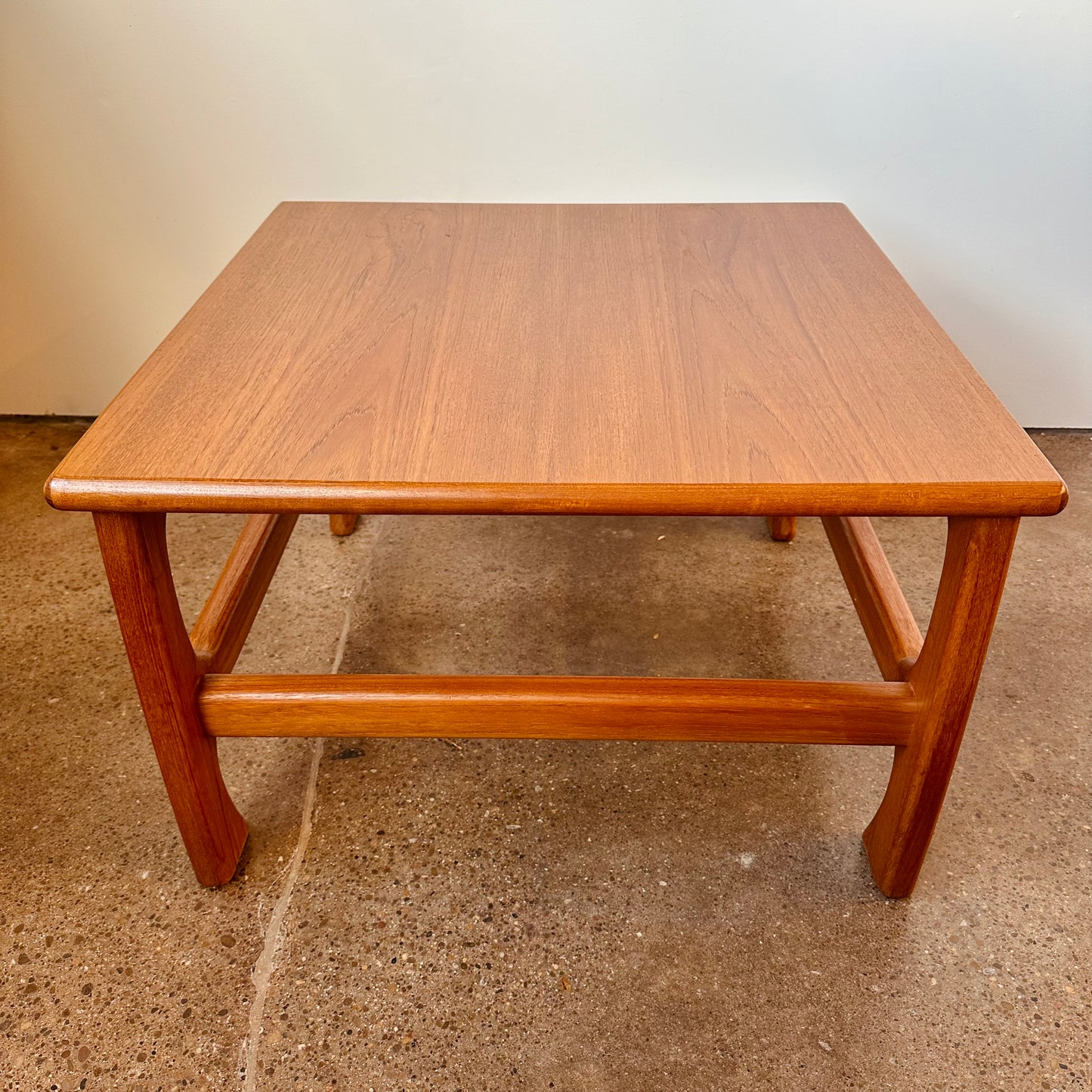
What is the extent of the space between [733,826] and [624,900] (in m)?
0.20

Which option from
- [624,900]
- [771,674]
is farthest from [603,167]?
[624,900]

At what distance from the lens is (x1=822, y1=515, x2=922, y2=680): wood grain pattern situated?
47.1 inches

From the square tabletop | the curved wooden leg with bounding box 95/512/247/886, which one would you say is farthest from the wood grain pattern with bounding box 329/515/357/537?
the curved wooden leg with bounding box 95/512/247/886

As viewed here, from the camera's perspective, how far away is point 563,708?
111 cm

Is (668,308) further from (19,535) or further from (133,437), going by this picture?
(19,535)

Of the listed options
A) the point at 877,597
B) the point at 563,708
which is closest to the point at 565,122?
the point at 877,597

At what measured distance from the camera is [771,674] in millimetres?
1582

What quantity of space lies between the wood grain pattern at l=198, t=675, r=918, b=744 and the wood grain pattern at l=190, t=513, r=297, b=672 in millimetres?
85

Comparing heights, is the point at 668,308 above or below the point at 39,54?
below

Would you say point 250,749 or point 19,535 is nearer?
point 250,749

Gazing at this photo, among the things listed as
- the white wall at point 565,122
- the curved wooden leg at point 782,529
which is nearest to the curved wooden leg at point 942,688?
the curved wooden leg at point 782,529

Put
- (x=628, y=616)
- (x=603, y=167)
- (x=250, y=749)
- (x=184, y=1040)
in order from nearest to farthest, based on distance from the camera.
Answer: (x=184, y=1040)
(x=250, y=749)
(x=628, y=616)
(x=603, y=167)

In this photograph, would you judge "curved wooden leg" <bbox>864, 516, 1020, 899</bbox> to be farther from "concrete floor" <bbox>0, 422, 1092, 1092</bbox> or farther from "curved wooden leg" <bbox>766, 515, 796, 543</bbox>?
"curved wooden leg" <bbox>766, 515, 796, 543</bbox>

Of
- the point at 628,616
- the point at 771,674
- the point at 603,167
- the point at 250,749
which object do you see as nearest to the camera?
the point at 250,749
